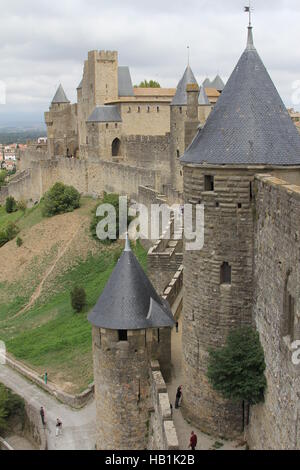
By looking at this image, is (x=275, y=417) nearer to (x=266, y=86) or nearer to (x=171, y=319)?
(x=171, y=319)

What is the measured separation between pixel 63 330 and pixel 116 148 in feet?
83.8

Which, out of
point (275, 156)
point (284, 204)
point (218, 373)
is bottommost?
point (218, 373)

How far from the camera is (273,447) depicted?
36.7 feet

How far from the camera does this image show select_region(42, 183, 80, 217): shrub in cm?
4656

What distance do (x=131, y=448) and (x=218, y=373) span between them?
3.77 metres

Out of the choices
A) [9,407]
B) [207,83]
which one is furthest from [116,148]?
[9,407]

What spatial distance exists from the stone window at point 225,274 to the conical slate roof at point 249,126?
2.31 metres

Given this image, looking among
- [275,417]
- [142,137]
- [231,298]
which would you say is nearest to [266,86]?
[231,298]

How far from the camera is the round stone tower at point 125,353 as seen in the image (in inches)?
572

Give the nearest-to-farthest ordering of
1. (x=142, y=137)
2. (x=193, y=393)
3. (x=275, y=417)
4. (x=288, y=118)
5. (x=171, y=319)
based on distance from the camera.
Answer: (x=275, y=417) → (x=288, y=118) → (x=193, y=393) → (x=171, y=319) → (x=142, y=137)

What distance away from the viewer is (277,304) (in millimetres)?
10875

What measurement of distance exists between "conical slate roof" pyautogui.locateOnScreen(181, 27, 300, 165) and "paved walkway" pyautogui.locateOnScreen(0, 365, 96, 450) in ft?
33.7

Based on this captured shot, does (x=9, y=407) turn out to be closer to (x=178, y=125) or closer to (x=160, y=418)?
(x=160, y=418)

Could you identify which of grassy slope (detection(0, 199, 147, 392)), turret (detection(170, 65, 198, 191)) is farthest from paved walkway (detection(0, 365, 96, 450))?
turret (detection(170, 65, 198, 191))
